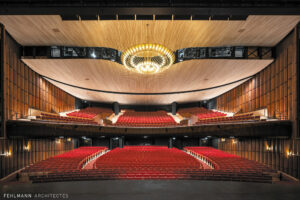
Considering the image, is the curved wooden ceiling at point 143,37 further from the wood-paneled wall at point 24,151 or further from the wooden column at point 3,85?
the wood-paneled wall at point 24,151

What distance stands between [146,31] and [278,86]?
20.9 ft

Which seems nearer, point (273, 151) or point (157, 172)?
point (157, 172)

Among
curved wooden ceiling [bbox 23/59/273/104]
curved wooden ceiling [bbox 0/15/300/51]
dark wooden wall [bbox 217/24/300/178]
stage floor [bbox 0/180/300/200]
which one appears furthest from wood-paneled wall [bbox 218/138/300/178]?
curved wooden ceiling [bbox 0/15/300/51]

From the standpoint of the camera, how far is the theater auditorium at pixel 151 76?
3953mm

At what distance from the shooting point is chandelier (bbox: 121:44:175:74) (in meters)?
5.46

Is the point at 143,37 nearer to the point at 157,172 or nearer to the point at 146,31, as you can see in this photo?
the point at 146,31

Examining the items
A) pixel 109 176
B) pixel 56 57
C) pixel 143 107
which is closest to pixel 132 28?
pixel 56 57

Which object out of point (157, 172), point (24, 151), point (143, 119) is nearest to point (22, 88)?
point (24, 151)

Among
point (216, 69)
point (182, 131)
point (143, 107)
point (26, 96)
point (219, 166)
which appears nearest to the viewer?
point (219, 166)

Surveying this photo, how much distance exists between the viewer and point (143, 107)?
59.0 feet

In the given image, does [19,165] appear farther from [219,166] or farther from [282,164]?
[282,164]

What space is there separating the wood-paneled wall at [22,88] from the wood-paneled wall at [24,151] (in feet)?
3.88

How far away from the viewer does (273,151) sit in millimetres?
7543

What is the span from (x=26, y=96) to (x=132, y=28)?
6.36 m
